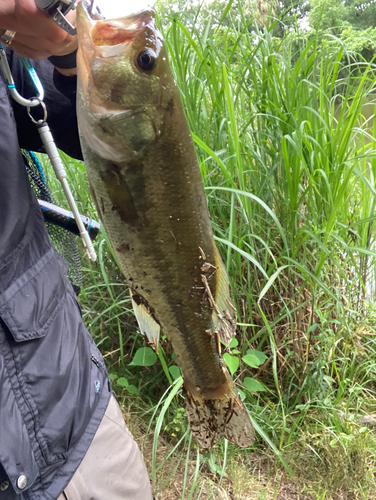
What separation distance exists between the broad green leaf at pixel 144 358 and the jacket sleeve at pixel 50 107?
1.22 m

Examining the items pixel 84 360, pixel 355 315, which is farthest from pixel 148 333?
pixel 355 315

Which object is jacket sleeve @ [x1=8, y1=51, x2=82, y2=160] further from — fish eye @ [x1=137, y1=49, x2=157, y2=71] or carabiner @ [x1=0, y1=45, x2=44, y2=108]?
fish eye @ [x1=137, y1=49, x2=157, y2=71]

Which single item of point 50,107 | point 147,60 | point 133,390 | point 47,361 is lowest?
point 133,390

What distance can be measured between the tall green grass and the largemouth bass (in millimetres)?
709

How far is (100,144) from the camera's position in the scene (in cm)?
88

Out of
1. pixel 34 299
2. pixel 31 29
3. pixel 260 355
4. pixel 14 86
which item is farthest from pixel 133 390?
pixel 31 29

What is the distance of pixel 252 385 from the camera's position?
6.50ft

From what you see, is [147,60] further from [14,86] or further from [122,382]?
[122,382]

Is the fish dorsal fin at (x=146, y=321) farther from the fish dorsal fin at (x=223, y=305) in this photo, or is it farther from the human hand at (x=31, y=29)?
the human hand at (x=31, y=29)

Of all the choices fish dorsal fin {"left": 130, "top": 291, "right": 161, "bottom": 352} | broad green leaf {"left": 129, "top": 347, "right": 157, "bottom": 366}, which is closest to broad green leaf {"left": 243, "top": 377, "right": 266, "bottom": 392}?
broad green leaf {"left": 129, "top": 347, "right": 157, "bottom": 366}

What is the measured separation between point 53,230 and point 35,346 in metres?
0.60

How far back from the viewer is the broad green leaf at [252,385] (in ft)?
6.44

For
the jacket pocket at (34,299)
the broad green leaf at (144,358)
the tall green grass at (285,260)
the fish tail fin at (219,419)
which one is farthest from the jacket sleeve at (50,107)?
the broad green leaf at (144,358)

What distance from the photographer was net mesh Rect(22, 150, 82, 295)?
1.36 metres
